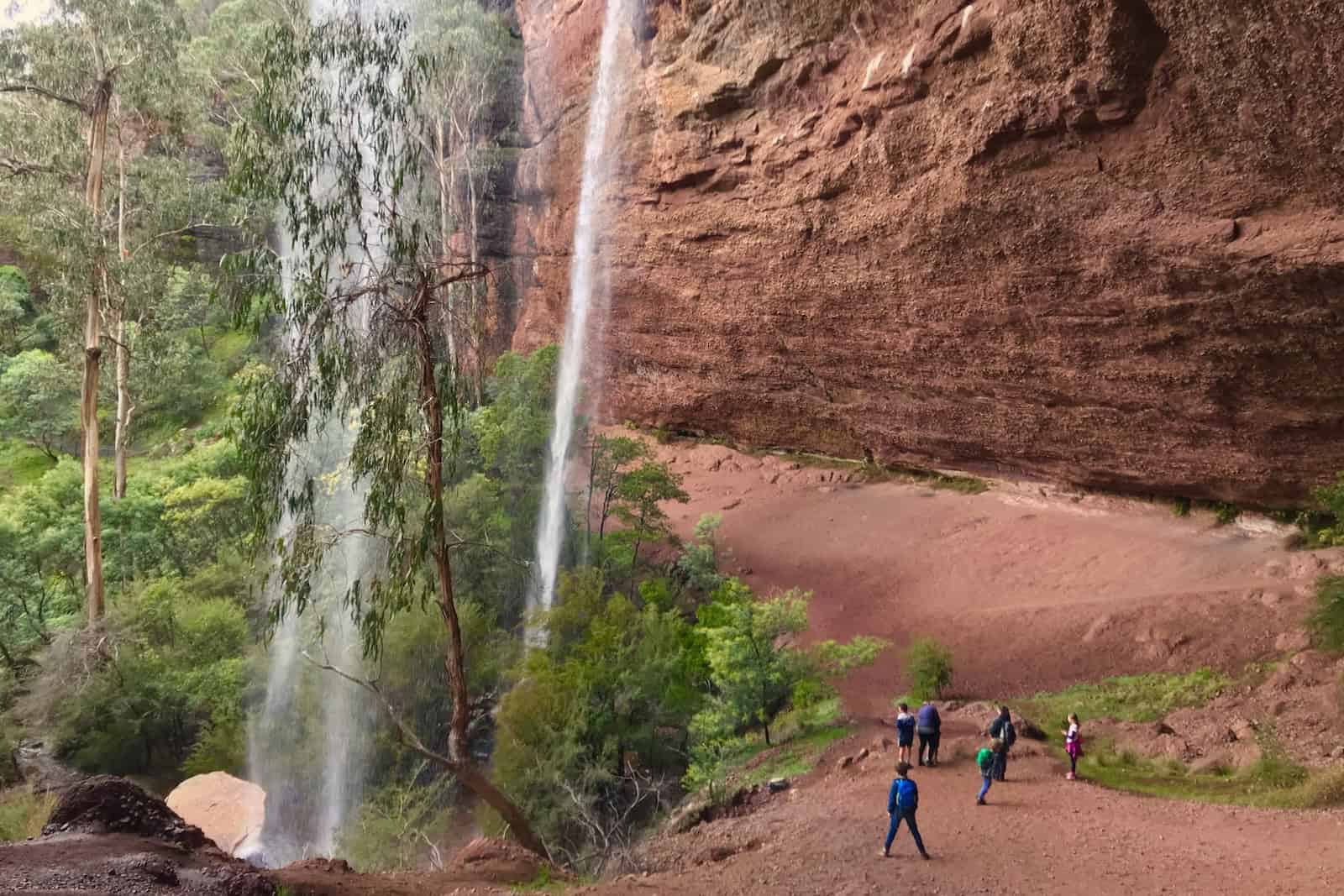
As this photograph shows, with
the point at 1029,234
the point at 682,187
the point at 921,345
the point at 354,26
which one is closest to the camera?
the point at 354,26

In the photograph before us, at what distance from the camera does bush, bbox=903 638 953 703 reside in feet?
36.8

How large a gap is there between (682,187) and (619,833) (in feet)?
38.0

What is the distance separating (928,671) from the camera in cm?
1124

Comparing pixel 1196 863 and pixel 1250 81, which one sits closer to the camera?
Answer: pixel 1196 863

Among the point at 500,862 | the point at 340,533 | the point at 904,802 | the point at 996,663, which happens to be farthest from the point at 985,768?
the point at 340,533

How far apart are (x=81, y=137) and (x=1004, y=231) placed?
15771 mm

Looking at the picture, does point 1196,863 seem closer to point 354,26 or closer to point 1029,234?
point 1029,234

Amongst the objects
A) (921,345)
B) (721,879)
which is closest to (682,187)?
(921,345)

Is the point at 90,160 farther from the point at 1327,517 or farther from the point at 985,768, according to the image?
the point at 1327,517

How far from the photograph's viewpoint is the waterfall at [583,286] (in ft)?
48.0

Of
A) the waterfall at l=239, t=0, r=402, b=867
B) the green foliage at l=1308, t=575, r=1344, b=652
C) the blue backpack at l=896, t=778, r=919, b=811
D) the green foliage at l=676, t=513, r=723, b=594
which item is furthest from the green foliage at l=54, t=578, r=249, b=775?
the green foliage at l=1308, t=575, r=1344, b=652

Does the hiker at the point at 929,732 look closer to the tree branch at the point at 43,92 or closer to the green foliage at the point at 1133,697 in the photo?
the green foliage at the point at 1133,697

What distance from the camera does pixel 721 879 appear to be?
7148mm

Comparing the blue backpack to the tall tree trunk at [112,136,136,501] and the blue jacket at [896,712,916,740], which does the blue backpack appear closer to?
the blue jacket at [896,712,916,740]
